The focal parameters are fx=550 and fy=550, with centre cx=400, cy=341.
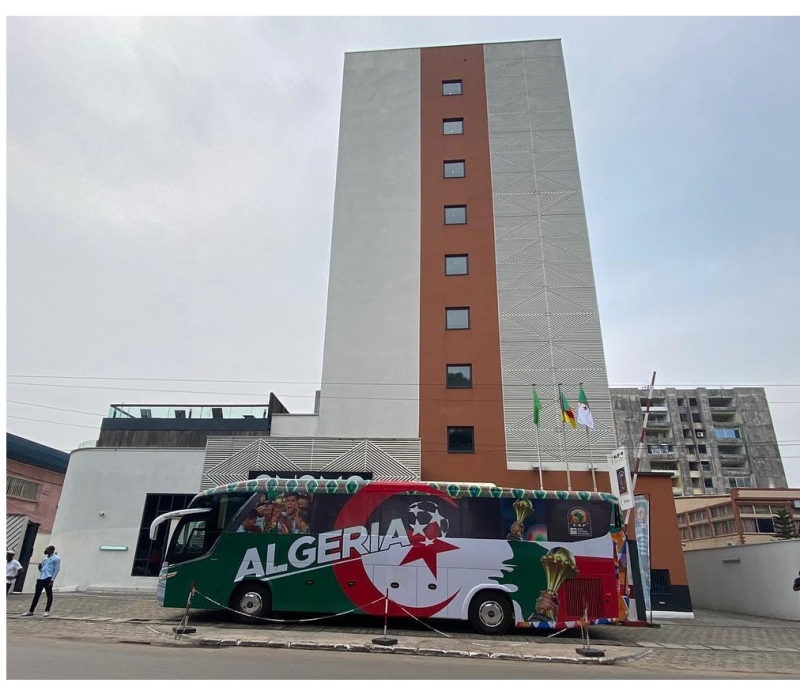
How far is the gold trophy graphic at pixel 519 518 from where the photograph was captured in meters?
13.9

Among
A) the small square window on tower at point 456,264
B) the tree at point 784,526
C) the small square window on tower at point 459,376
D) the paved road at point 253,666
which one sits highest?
the small square window on tower at point 456,264

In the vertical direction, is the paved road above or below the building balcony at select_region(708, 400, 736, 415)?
below

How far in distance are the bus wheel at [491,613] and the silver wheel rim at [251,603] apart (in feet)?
17.5

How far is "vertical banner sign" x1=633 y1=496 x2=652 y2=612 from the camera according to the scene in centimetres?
1850

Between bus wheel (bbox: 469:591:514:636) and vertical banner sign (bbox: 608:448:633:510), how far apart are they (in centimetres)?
560

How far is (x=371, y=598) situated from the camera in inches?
544

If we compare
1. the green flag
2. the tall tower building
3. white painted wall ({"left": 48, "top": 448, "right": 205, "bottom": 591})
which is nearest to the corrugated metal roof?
white painted wall ({"left": 48, "top": 448, "right": 205, "bottom": 591})

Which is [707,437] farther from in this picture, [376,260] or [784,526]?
[376,260]

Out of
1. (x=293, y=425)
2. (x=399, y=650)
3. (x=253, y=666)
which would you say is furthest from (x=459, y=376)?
(x=253, y=666)

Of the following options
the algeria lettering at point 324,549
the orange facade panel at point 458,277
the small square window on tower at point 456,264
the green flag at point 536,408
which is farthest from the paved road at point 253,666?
the small square window on tower at point 456,264

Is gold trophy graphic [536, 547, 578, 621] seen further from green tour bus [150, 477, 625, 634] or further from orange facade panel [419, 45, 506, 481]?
orange facade panel [419, 45, 506, 481]

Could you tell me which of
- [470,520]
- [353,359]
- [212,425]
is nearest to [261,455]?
[212,425]

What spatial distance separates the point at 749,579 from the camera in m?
23.7

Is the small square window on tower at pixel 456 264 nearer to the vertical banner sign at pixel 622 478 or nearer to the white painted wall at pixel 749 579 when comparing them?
the vertical banner sign at pixel 622 478
